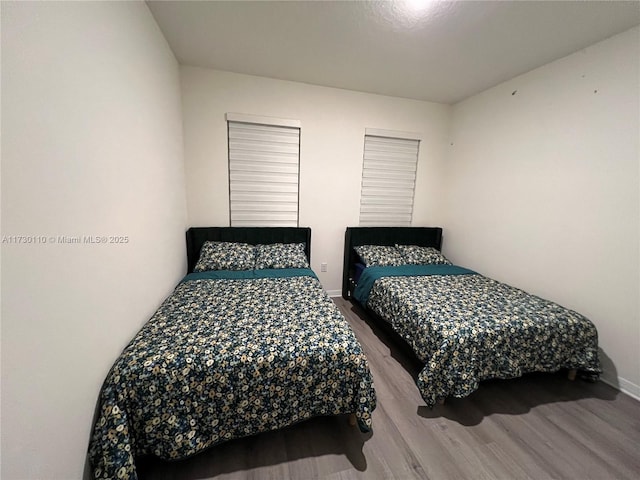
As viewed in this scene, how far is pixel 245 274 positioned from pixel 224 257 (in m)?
0.32

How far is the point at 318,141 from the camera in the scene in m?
2.87

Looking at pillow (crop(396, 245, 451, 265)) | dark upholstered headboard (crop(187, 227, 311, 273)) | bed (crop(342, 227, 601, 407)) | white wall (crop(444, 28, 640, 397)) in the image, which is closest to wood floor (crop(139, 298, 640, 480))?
bed (crop(342, 227, 601, 407))

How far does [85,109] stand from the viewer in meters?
1.04

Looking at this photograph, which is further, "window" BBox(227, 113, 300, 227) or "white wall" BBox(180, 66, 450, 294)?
"window" BBox(227, 113, 300, 227)

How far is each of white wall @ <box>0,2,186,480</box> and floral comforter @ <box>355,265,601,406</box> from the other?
5.93 ft

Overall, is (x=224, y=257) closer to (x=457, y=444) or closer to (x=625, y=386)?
(x=457, y=444)

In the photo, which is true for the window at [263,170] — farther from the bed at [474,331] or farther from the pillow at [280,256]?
the bed at [474,331]

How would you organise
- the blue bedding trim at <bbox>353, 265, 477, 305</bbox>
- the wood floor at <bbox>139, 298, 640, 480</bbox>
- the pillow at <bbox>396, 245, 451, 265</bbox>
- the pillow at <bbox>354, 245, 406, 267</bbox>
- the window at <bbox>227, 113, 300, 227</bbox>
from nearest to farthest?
1. the wood floor at <bbox>139, 298, 640, 480</bbox>
2. the blue bedding trim at <bbox>353, 265, 477, 305</bbox>
3. the window at <bbox>227, 113, 300, 227</bbox>
4. the pillow at <bbox>354, 245, 406, 267</bbox>
5. the pillow at <bbox>396, 245, 451, 265</bbox>

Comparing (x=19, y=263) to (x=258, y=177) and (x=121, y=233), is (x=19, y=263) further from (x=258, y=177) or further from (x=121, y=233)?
(x=258, y=177)

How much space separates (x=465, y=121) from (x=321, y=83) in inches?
73.2

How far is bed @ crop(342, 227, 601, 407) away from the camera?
5.18 ft

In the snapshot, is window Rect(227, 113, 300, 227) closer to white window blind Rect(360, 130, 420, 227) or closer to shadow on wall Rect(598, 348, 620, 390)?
white window blind Rect(360, 130, 420, 227)

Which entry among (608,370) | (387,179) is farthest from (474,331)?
(387,179)

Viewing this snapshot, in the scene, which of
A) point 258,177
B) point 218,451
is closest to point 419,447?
point 218,451
